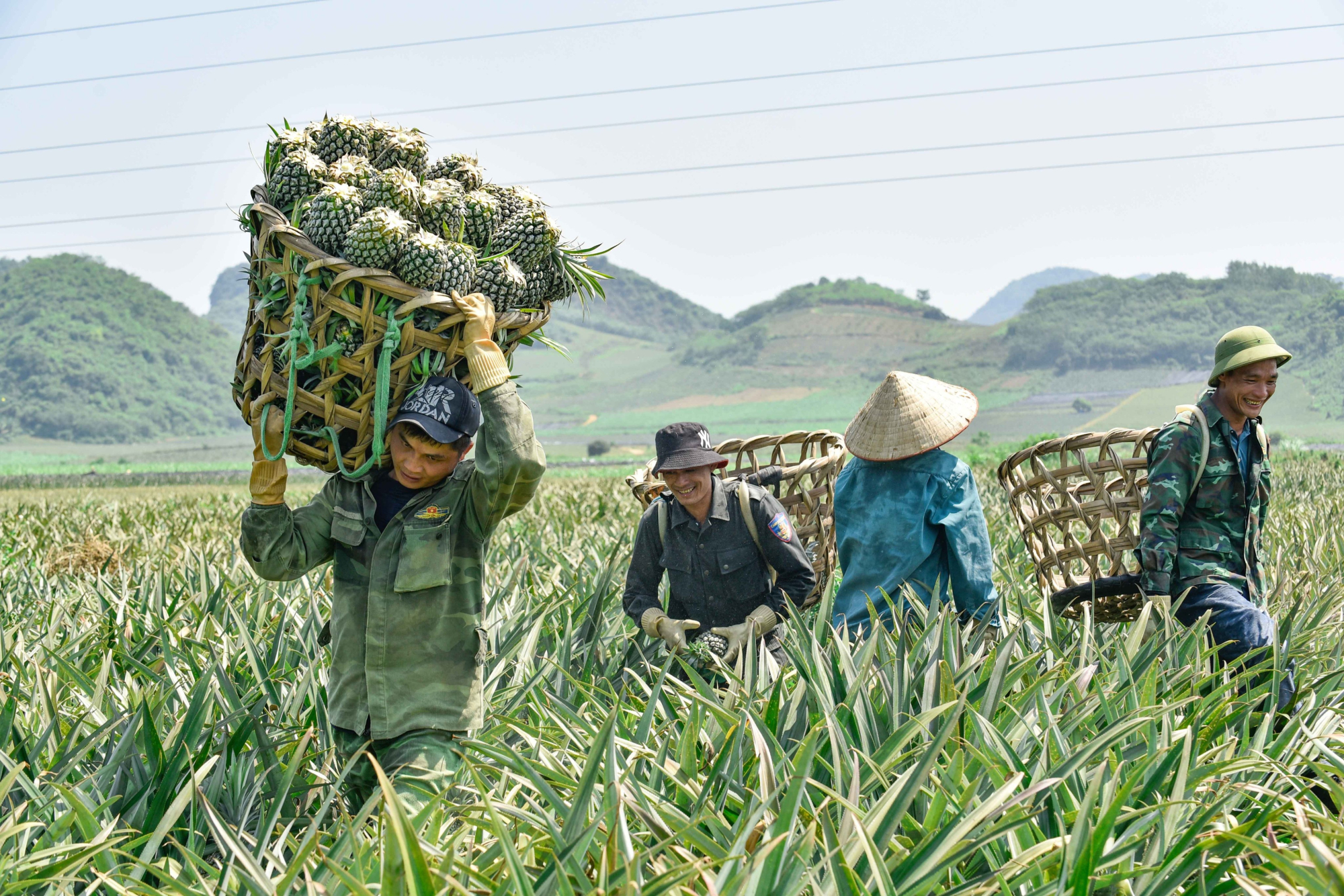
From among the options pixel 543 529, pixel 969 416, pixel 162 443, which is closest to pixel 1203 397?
pixel 969 416

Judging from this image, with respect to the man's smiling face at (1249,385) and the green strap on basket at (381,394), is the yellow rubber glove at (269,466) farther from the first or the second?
the man's smiling face at (1249,385)

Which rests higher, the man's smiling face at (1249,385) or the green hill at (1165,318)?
the green hill at (1165,318)

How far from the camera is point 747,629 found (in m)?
3.85

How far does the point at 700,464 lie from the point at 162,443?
15059cm

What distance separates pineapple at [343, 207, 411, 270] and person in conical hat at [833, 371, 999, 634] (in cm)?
195

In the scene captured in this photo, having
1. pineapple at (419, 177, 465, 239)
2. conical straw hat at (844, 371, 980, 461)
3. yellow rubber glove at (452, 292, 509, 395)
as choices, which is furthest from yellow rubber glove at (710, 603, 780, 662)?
pineapple at (419, 177, 465, 239)

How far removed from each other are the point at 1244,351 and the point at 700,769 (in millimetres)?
2606

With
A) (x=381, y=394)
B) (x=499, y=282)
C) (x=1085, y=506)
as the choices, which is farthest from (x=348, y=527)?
(x=1085, y=506)

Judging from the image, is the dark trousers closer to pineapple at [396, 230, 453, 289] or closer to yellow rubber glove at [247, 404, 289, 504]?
pineapple at [396, 230, 453, 289]

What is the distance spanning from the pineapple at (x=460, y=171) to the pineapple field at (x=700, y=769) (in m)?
1.48

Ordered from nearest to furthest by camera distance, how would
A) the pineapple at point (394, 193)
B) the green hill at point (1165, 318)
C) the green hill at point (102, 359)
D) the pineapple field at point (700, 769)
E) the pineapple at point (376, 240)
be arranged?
the pineapple field at point (700, 769) → the pineapple at point (376, 240) → the pineapple at point (394, 193) → the green hill at point (102, 359) → the green hill at point (1165, 318)

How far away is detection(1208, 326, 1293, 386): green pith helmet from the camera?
12.3ft

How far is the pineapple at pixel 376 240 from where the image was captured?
2.48 meters

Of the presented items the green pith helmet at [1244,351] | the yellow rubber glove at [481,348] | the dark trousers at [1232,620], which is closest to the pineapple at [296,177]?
the yellow rubber glove at [481,348]
